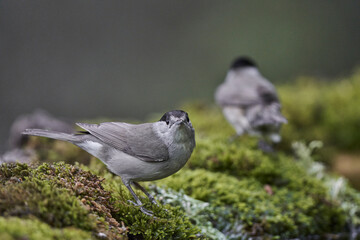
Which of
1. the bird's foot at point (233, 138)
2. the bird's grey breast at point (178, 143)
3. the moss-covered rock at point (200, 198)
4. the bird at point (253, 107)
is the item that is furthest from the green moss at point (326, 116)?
the bird's grey breast at point (178, 143)

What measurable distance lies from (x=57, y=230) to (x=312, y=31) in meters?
13.2

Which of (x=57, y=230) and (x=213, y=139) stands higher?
(x=213, y=139)

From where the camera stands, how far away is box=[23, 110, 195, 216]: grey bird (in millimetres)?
3561

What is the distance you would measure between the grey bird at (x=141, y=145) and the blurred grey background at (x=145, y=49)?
868 centimetres

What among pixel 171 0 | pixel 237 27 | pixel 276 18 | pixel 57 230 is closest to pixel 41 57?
pixel 171 0

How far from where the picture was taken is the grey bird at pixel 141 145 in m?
3.56

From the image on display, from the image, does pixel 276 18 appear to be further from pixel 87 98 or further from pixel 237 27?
pixel 87 98

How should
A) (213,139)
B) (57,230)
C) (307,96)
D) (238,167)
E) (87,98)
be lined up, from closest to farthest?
(57,230) < (238,167) < (213,139) < (307,96) < (87,98)

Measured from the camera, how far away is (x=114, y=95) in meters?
13.2

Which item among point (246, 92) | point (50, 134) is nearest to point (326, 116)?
point (246, 92)

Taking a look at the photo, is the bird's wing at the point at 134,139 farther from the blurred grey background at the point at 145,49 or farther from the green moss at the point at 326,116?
the blurred grey background at the point at 145,49

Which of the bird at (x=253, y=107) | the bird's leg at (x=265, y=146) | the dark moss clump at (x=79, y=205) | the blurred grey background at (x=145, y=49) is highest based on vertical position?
the blurred grey background at (x=145, y=49)

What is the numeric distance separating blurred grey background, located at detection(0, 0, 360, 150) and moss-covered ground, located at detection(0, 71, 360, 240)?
5610 millimetres

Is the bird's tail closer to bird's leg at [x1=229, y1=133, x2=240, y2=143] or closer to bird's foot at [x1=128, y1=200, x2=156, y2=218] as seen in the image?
bird's foot at [x1=128, y1=200, x2=156, y2=218]
